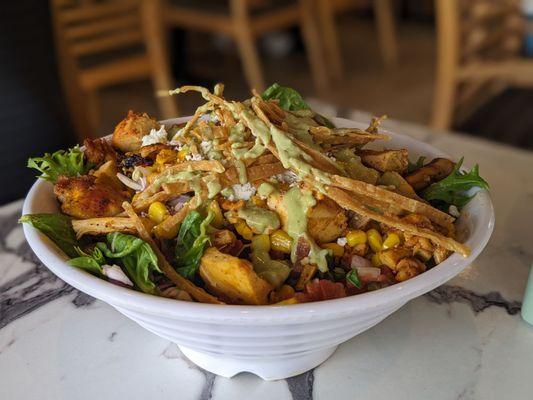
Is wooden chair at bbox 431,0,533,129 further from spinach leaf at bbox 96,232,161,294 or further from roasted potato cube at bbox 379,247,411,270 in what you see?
spinach leaf at bbox 96,232,161,294

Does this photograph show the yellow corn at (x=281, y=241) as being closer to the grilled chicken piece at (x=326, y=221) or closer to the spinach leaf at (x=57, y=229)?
the grilled chicken piece at (x=326, y=221)

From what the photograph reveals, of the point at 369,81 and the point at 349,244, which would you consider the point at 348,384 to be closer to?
the point at 349,244

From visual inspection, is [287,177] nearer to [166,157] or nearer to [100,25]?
[166,157]

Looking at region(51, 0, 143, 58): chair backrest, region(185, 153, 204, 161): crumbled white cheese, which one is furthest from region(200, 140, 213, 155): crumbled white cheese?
region(51, 0, 143, 58): chair backrest

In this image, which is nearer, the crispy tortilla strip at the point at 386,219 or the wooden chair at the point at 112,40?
the crispy tortilla strip at the point at 386,219

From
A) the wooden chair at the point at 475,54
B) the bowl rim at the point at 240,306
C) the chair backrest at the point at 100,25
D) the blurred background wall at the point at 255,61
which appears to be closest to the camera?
the bowl rim at the point at 240,306

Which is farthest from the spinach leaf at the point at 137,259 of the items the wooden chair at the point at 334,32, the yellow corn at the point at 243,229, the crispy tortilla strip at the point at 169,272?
the wooden chair at the point at 334,32
